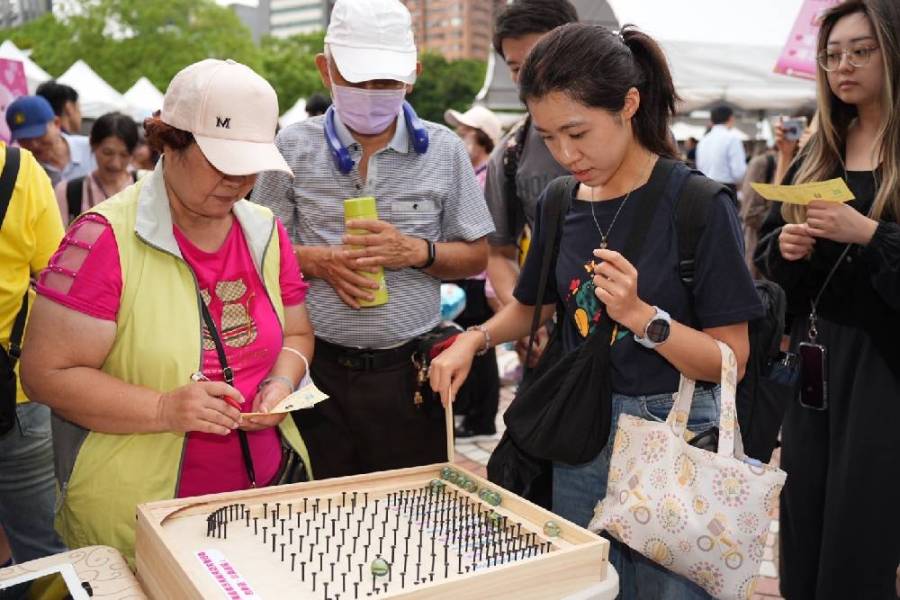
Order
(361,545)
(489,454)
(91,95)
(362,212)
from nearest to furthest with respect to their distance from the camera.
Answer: (361,545) < (362,212) < (489,454) < (91,95)

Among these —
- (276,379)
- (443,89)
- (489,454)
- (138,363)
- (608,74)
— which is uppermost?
(608,74)

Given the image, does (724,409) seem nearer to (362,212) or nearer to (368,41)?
(362,212)

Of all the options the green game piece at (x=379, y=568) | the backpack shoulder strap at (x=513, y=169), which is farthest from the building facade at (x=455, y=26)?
A: the green game piece at (x=379, y=568)

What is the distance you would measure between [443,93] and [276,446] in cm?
5468

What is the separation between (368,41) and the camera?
8.43 feet

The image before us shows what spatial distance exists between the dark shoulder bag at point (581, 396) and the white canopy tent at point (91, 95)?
14741 mm

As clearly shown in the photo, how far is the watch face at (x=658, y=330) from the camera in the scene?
1.86m

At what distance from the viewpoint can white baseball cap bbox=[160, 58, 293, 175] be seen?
6.18 feet

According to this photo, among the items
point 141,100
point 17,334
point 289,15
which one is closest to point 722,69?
point 17,334

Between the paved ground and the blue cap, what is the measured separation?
338 centimetres

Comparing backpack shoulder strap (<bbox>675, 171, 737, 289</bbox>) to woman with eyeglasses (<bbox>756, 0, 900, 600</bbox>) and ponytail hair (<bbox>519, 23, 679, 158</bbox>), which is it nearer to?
ponytail hair (<bbox>519, 23, 679, 158</bbox>)

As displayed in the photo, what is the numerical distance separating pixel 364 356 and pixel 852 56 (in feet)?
6.01

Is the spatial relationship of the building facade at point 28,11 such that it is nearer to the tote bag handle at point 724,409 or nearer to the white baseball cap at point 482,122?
the white baseball cap at point 482,122

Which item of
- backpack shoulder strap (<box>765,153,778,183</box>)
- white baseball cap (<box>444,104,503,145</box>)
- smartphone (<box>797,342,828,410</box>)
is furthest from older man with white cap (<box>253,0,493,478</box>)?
backpack shoulder strap (<box>765,153,778,183</box>)
